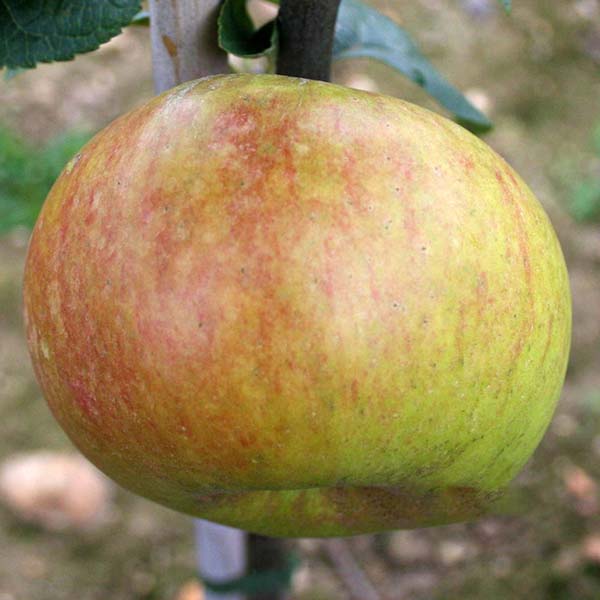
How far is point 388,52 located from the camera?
0.88 m

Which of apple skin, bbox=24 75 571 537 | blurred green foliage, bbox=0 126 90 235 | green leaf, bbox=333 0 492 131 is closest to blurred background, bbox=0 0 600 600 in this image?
blurred green foliage, bbox=0 126 90 235

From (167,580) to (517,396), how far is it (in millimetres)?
1239

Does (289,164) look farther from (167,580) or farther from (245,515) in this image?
(167,580)

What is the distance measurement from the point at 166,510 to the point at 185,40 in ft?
4.20

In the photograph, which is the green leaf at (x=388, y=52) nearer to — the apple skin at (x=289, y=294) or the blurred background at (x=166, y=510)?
the apple skin at (x=289, y=294)

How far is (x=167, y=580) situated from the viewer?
→ 5.38 ft

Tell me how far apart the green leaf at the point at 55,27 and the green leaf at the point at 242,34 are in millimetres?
67

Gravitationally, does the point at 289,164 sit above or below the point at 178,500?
above

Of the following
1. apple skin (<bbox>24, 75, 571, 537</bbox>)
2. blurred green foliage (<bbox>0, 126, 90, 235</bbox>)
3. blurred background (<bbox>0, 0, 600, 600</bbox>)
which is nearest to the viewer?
apple skin (<bbox>24, 75, 571, 537</bbox>)

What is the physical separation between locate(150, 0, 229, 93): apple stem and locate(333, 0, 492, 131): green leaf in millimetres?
197

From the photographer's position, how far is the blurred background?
163cm

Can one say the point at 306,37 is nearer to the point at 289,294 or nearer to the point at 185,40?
the point at 185,40

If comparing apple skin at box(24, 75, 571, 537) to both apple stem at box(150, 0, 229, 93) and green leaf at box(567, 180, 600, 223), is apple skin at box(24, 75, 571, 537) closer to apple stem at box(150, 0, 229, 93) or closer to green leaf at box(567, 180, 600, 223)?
apple stem at box(150, 0, 229, 93)

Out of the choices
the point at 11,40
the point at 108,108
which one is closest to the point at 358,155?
the point at 11,40
